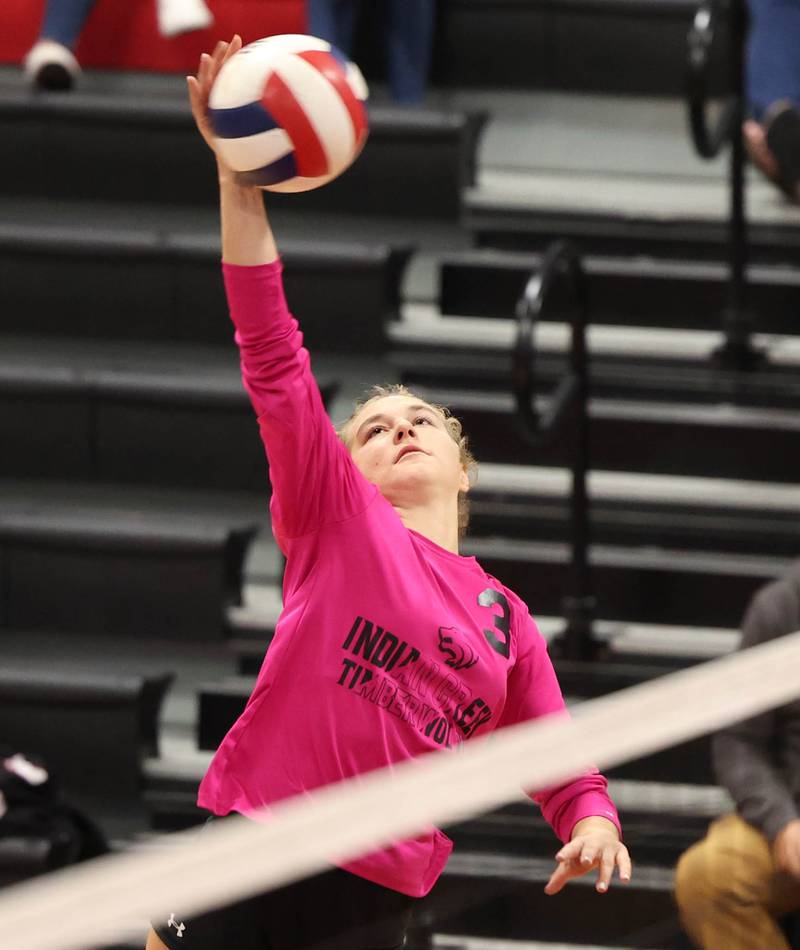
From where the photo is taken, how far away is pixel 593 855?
1.97m

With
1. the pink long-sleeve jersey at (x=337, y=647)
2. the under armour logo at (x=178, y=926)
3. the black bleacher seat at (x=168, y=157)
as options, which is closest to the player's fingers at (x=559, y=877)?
the pink long-sleeve jersey at (x=337, y=647)

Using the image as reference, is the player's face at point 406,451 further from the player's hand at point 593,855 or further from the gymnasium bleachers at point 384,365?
the gymnasium bleachers at point 384,365

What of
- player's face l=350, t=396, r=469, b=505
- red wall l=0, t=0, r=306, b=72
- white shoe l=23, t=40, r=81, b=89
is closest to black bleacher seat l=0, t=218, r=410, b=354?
white shoe l=23, t=40, r=81, b=89

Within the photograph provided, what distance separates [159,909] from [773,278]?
126 inches

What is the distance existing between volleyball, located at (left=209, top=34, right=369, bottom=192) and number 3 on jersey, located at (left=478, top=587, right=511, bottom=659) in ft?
1.56

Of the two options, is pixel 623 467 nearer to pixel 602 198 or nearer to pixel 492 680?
pixel 602 198

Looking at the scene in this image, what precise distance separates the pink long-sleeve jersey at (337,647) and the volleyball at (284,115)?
133 millimetres

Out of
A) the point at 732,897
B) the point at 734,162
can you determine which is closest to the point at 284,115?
the point at 732,897

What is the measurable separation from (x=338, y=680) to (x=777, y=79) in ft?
8.92

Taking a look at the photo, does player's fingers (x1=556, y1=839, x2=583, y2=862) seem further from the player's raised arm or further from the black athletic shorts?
the player's raised arm

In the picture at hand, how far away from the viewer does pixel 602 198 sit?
468 centimetres

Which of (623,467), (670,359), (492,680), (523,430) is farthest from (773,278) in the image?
(492,680)

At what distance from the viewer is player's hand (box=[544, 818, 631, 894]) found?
1.94 metres

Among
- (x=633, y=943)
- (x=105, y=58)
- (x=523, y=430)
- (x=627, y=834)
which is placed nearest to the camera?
(x=633, y=943)
